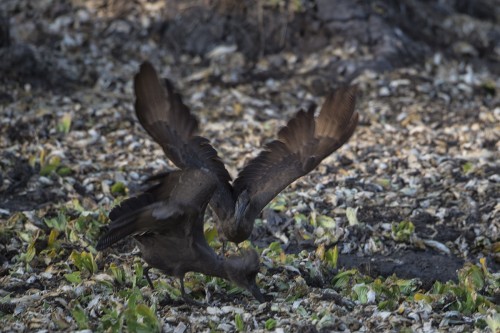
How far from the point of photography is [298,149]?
21.1ft

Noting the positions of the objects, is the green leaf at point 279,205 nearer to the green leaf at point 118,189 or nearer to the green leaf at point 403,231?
the green leaf at point 403,231

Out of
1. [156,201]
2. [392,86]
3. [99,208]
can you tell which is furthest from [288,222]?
[392,86]

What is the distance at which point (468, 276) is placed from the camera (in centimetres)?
617

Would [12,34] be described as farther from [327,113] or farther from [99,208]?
[327,113]

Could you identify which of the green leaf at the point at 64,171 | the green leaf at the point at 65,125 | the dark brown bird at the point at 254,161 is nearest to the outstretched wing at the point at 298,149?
the dark brown bird at the point at 254,161

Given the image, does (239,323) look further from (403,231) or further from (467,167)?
(467,167)

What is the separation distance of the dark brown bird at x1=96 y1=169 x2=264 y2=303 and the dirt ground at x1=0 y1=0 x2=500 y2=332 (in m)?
0.23

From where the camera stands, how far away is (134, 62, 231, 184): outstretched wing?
5.60 m

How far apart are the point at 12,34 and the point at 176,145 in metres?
5.47

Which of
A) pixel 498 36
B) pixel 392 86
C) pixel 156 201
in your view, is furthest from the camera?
pixel 498 36

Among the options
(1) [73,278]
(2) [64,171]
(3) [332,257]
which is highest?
(1) [73,278]

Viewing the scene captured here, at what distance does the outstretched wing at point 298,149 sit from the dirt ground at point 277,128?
1.77ft

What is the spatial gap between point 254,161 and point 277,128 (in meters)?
2.98

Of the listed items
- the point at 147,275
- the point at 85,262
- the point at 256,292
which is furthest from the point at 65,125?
the point at 256,292
